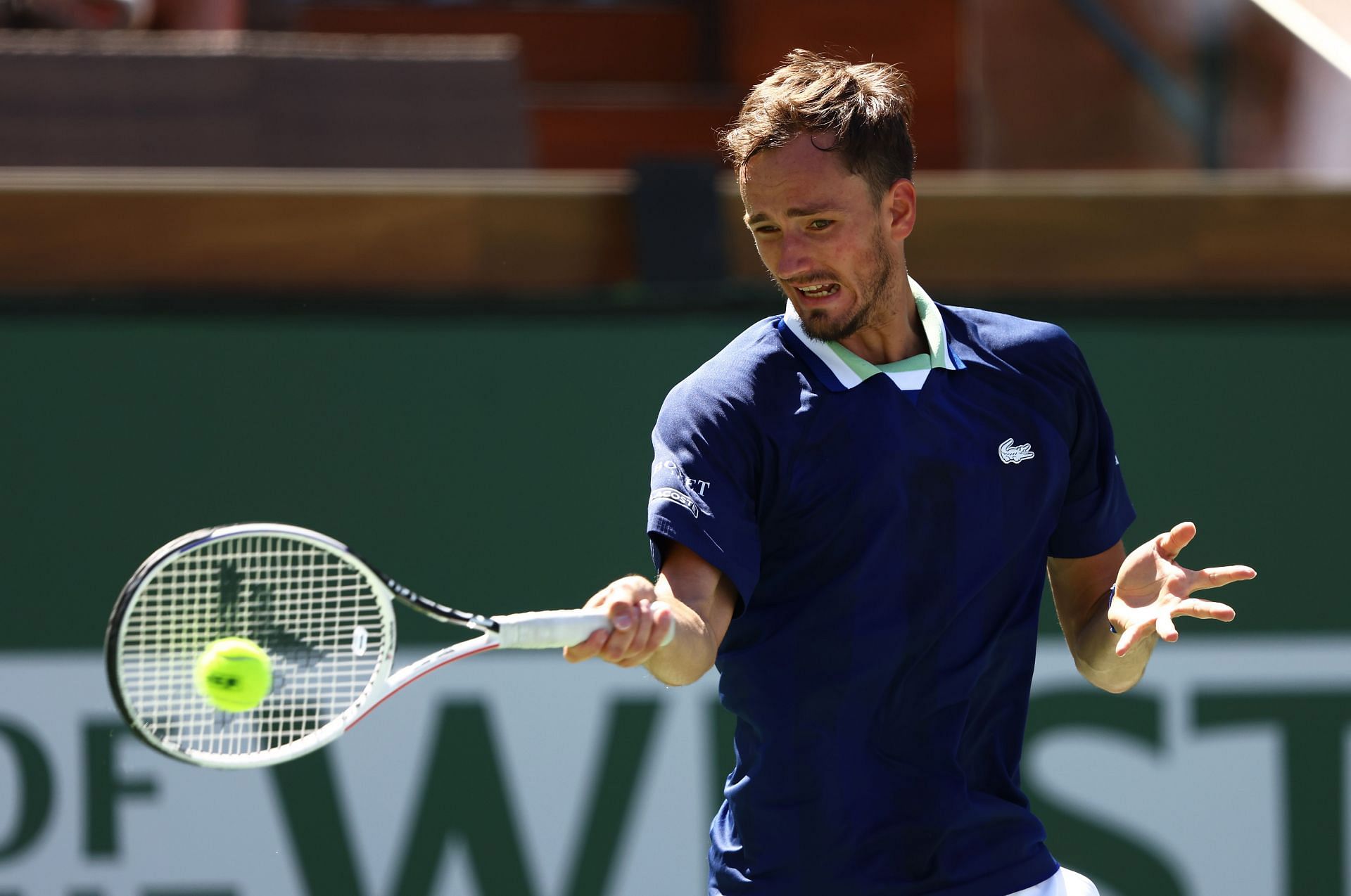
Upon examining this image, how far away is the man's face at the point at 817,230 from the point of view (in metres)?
2.13

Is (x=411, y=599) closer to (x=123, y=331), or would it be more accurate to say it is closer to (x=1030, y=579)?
(x=1030, y=579)

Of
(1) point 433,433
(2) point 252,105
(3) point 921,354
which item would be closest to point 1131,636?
(3) point 921,354

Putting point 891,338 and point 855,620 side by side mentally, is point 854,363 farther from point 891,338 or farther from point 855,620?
point 855,620

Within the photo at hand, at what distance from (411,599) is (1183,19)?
3.74 meters

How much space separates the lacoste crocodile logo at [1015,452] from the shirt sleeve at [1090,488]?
0.11 meters

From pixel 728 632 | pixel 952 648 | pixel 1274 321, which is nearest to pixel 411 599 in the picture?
pixel 728 632

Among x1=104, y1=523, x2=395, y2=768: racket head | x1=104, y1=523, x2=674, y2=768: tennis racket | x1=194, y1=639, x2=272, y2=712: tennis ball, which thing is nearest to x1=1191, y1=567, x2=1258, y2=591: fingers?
x1=104, y1=523, x2=674, y2=768: tennis racket

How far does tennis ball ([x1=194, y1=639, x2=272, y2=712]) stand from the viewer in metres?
2.09

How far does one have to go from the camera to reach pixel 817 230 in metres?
2.14

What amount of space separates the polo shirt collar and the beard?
15 mm

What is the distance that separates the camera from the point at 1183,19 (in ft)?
16.3

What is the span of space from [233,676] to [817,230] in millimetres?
960

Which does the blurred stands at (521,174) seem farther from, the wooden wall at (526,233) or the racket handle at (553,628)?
the racket handle at (553,628)

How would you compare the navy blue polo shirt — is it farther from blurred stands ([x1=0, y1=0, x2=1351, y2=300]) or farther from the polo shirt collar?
blurred stands ([x1=0, y1=0, x2=1351, y2=300])
